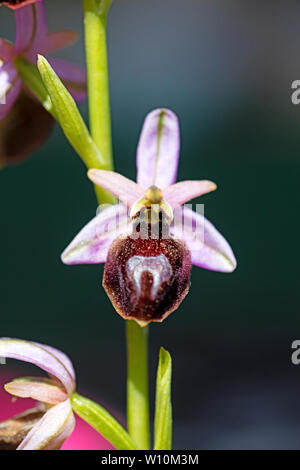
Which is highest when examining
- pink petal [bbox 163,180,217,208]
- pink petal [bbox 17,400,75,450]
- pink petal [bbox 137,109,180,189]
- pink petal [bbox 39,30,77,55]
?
pink petal [bbox 39,30,77,55]

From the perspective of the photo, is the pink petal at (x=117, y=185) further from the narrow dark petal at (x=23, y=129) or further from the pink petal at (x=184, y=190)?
the narrow dark petal at (x=23, y=129)

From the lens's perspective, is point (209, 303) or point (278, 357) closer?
point (278, 357)

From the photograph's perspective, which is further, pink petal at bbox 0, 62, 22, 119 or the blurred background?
the blurred background

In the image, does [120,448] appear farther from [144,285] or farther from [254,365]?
[254,365]

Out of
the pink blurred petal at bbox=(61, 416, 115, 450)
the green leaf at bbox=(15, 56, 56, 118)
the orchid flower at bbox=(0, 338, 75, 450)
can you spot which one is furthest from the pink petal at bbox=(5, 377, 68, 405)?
the pink blurred petal at bbox=(61, 416, 115, 450)

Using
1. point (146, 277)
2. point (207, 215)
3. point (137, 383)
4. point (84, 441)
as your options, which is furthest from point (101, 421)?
point (207, 215)

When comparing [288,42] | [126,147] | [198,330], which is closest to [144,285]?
[198,330]

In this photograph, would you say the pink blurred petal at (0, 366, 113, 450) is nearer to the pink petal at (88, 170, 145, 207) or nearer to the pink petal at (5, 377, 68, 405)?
the pink petal at (5, 377, 68, 405)
